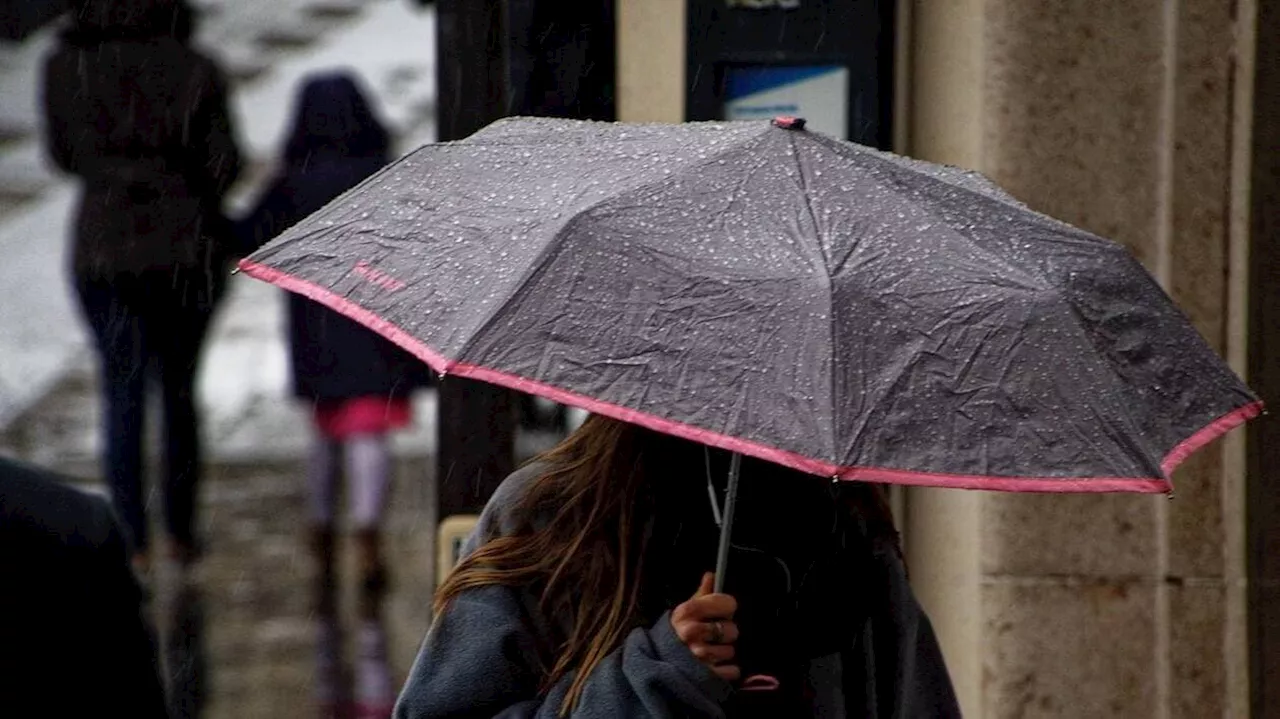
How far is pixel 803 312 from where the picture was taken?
2496 mm

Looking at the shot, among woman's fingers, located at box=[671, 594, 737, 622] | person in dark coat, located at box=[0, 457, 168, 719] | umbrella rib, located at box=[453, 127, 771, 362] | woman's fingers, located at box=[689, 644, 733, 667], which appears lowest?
woman's fingers, located at box=[689, 644, 733, 667]

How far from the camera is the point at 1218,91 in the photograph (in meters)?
5.23

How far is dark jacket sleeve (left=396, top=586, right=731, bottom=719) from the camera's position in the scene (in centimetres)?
279

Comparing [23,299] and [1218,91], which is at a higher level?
[1218,91]

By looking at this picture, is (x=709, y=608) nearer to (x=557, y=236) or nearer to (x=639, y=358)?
(x=639, y=358)

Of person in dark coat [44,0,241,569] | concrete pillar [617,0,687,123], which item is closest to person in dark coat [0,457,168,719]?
concrete pillar [617,0,687,123]

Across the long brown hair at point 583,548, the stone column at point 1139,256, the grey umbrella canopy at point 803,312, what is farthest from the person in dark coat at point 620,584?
the stone column at point 1139,256

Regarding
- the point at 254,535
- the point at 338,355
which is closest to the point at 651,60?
the point at 338,355

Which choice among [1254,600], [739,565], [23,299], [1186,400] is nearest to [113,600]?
[739,565]

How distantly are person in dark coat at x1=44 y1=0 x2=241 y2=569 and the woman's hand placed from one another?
11.9 feet

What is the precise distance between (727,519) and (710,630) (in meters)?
0.15

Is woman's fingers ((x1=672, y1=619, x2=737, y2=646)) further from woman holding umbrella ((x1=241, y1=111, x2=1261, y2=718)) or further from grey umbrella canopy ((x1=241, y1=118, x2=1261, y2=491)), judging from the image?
grey umbrella canopy ((x1=241, y1=118, x2=1261, y2=491))

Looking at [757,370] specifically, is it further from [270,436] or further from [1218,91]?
[270,436]

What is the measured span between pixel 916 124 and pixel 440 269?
122 inches
